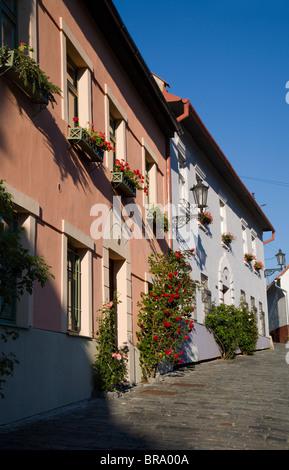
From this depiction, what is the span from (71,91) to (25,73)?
103 inches

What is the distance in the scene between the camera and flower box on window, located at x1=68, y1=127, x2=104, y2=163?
8.59 metres

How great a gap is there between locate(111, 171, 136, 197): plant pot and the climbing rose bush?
1.95m


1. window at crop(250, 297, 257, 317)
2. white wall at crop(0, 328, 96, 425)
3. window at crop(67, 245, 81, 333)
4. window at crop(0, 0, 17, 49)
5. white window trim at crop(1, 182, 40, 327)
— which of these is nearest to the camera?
white wall at crop(0, 328, 96, 425)

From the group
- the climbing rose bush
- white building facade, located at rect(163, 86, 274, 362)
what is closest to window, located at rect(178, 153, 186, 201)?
white building facade, located at rect(163, 86, 274, 362)

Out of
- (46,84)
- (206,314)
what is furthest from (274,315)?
(46,84)

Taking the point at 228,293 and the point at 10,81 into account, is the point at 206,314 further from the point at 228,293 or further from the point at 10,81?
the point at 10,81

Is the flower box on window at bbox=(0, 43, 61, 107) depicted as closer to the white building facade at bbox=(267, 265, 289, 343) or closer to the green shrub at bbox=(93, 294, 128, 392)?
the green shrub at bbox=(93, 294, 128, 392)

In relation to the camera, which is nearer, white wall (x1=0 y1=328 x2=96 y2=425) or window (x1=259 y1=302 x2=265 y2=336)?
white wall (x1=0 y1=328 x2=96 y2=425)

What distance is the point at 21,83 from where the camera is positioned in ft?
22.9

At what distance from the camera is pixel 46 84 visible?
287 inches

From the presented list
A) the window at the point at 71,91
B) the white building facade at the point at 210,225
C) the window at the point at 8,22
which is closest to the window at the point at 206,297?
the white building facade at the point at 210,225

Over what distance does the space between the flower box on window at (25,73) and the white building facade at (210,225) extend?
7.66 meters

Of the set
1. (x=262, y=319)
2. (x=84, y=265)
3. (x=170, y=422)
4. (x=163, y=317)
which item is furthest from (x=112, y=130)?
(x=262, y=319)

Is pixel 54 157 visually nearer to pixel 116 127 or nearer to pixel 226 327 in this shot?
pixel 116 127
